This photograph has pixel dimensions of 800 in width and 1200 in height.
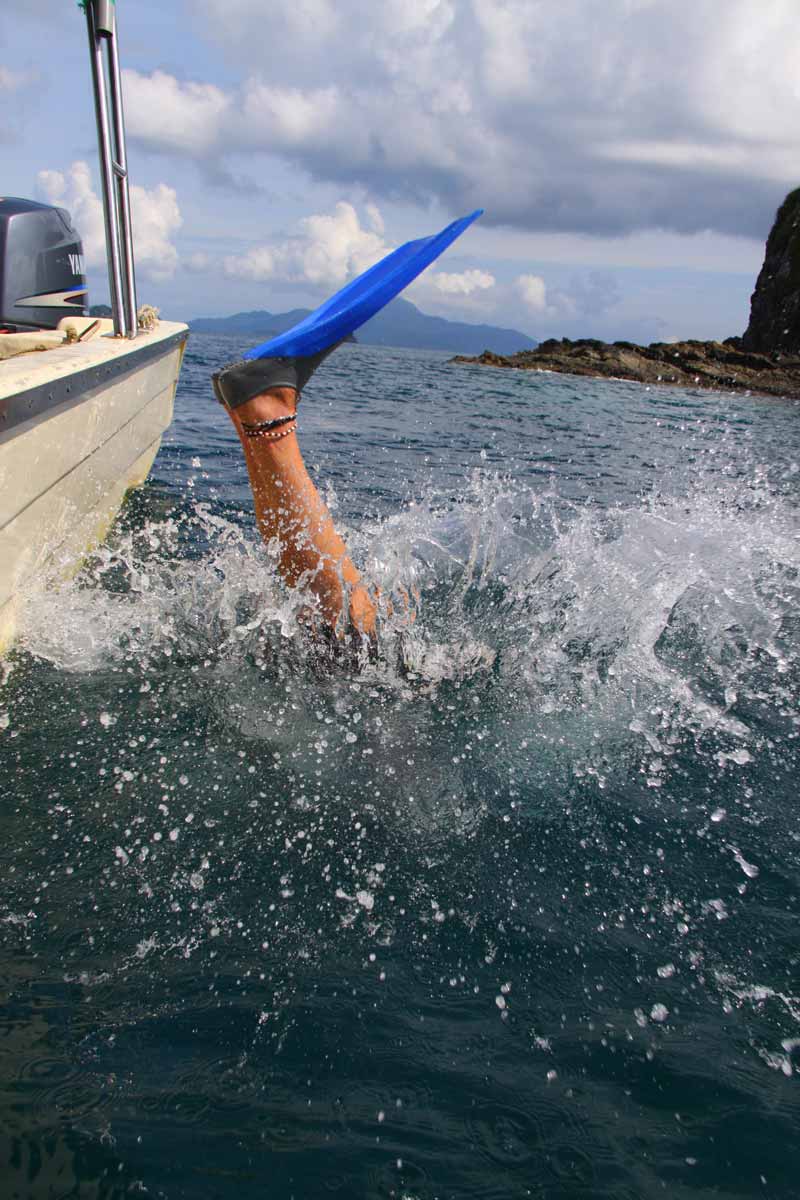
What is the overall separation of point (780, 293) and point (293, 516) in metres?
59.3

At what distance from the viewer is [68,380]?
369 centimetres

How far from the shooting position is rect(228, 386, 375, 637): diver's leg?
2799mm

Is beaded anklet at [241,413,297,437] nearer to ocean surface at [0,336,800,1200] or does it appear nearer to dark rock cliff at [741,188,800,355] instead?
ocean surface at [0,336,800,1200]

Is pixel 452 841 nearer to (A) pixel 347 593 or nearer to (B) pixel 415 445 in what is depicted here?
(A) pixel 347 593

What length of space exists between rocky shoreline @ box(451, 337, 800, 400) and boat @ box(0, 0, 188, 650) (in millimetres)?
38740

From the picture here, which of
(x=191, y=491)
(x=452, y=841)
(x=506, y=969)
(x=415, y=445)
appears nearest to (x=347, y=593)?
(x=452, y=841)

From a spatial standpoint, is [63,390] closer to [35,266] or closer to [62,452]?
[62,452]

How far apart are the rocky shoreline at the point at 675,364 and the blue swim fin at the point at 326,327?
132ft

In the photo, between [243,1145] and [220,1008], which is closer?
[243,1145]

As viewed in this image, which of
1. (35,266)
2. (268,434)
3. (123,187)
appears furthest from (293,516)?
(123,187)

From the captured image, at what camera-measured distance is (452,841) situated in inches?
87.4

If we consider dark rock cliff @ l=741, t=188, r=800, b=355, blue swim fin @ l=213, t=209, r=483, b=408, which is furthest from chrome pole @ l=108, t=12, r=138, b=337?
dark rock cliff @ l=741, t=188, r=800, b=355

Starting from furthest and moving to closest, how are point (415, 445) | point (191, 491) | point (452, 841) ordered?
point (415, 445) → point (191, 491) → point (452, 841)

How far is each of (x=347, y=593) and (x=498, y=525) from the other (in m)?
2.79
